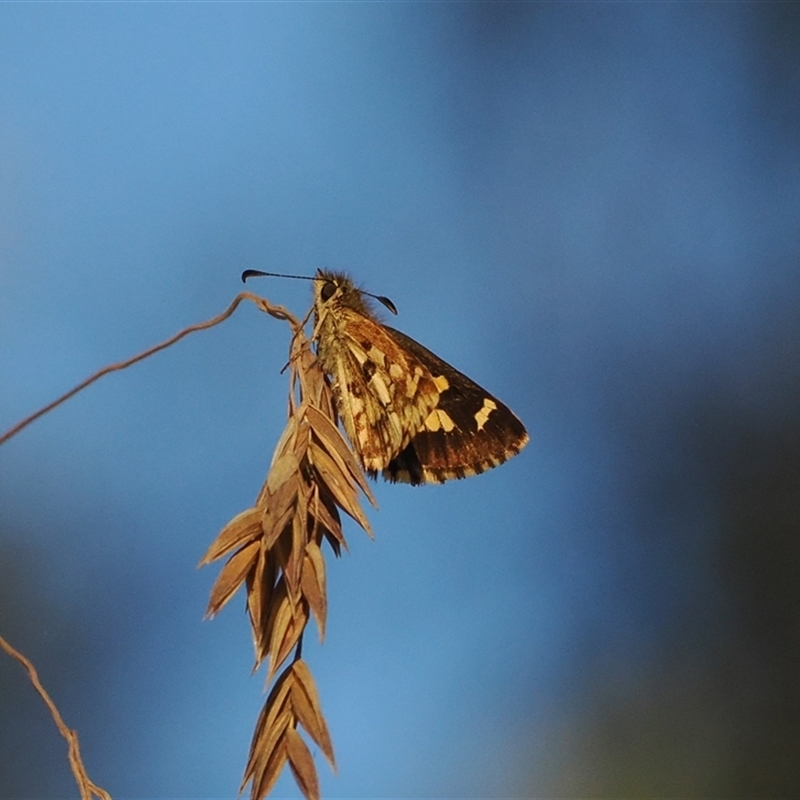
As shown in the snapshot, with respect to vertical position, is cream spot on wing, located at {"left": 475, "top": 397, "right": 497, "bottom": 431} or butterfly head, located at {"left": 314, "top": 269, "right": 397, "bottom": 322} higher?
butterfly head, located at {"left": 314, "top": 269, "right": 397, "bottom": 322}

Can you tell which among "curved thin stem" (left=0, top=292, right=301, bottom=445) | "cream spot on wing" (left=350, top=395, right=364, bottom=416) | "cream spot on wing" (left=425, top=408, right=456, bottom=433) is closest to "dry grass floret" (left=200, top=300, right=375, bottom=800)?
"curved thin stem" (left=0, top=292, right=301, bottom=445)

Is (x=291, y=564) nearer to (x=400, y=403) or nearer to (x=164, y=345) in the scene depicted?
(x=164, y=345)

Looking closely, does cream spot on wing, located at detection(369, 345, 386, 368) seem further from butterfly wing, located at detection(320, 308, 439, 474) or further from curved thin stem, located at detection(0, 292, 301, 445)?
Result: curved thin stem, located at detection(0, 292, 301, 445)

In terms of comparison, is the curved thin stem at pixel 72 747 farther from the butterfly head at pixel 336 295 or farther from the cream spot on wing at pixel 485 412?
the cream spot on wing at pixel 485 412

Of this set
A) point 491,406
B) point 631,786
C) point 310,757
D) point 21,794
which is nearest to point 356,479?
point 310,757

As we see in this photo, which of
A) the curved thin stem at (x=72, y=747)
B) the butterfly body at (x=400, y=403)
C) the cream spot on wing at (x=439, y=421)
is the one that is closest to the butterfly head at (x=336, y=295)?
the butterfly body at (x=400, y=403)

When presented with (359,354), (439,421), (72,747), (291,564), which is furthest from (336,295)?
(72,747)

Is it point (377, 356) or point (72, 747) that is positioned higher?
point (377, 356)
